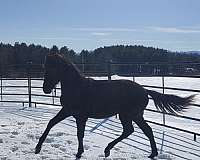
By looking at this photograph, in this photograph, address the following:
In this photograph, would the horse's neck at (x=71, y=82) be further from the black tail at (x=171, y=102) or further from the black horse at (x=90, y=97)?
the black tail at (x=171, y=102)

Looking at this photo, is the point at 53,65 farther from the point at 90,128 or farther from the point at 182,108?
the point at 90,128

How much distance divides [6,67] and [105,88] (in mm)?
9439

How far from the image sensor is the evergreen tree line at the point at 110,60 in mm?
10148

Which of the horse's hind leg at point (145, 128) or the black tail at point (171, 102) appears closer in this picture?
the horse's hind leg at point (145, 128)

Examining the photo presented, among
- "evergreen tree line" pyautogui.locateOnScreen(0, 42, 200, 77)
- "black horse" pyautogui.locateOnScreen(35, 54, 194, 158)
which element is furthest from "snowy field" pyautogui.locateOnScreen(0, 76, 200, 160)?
"evergreen tree line" pyautogui.locateOnScreen(0, 42, 200, 77)

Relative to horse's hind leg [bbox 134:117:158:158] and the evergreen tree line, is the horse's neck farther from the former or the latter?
horse's hind leg [bbox 134:117:158:158]

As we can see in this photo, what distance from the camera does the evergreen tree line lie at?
1015cm

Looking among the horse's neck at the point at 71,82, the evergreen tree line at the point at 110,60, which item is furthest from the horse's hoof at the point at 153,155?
the evergreen tree line at the point at 110,60

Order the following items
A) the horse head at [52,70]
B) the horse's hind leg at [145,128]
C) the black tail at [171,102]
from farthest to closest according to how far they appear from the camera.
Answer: the black tail at [171,102] < the horse's hind leg at [145,128] < the horse head at [52,70]

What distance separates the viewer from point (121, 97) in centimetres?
568

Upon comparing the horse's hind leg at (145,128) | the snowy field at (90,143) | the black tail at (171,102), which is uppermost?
the black tail at (171,102)

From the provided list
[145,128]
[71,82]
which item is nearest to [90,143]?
[145,128]

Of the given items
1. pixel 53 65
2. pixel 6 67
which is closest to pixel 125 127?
pixel 53 65

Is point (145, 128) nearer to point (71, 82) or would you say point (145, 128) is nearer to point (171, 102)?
point (171, 102)
